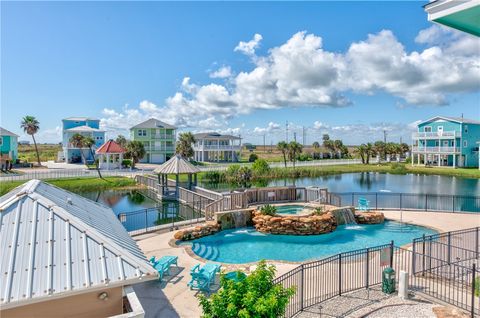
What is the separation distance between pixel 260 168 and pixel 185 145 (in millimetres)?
24162

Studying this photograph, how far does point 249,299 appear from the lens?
223 inches

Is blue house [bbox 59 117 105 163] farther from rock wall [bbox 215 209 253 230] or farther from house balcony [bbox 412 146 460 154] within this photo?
house balcony [bbox 412 146 460 154]

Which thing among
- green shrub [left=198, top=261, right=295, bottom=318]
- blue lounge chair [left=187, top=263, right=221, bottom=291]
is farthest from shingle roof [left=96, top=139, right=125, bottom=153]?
green shrub [left=198, top=261, right=295, bottom=318]

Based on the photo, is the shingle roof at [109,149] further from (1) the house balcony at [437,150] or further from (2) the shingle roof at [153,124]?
(1) the house balcony at [437,150]

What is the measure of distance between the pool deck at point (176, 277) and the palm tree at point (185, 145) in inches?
1877

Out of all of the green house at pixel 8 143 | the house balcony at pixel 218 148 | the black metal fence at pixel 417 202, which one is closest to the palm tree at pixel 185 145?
the house balcony at pixel 218 148

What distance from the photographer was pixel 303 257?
1572 cm

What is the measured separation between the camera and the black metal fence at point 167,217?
20.1 m

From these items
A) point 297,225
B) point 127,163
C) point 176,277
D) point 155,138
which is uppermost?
point 155,138

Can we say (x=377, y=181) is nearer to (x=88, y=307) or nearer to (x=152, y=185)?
(x=152, y=185)

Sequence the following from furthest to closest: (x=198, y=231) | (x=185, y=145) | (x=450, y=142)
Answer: (x=185, y=145) → (x=450, y=142) → (x=198, y=231)

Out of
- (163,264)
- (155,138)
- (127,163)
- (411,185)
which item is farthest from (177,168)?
(155,138)

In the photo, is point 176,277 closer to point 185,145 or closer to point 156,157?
point 185,145

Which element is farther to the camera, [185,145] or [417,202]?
[185,145]
